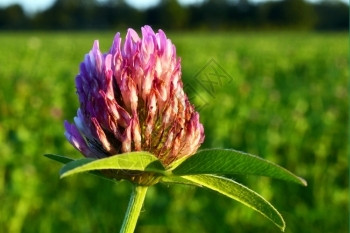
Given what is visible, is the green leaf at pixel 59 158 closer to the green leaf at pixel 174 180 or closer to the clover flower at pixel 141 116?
the clover flower at pixel 141 116

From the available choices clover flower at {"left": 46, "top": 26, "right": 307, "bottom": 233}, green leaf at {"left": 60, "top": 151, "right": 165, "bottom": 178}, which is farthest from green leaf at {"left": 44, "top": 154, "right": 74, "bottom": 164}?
green leaf at {"left": 60, "top": 151, "right": 165, "bottom": 178}

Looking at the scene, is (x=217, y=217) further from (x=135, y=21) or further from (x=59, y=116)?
(x=135, y=21)

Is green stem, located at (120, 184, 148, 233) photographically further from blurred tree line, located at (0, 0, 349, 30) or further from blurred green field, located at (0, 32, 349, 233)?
blurred tree line, located at (0, 0, 349, 30)

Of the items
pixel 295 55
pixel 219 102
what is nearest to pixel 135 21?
pixel 295 55

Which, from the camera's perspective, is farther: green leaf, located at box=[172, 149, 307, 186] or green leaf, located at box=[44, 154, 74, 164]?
green leaf, located at box=[44, 154, 74, 164]

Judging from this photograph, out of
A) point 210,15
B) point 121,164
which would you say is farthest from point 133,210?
point 210,15

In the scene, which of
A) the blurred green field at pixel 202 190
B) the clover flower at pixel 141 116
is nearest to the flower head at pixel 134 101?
the clover flower at pixel 141 116
